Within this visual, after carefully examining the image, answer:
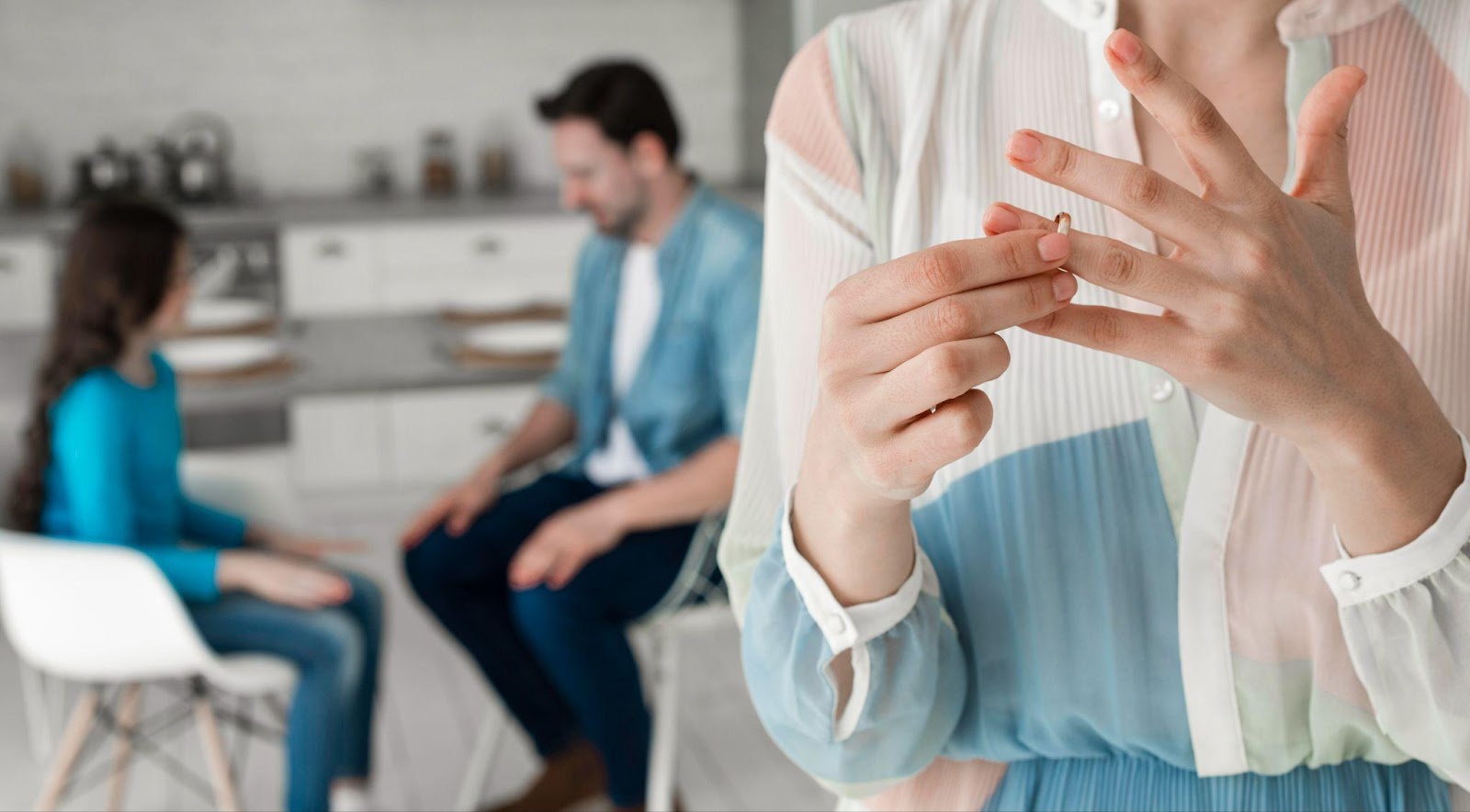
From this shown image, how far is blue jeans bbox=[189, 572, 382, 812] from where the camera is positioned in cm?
195

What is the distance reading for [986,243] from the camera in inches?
22.6

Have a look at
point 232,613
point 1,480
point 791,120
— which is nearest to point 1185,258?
point 791,120

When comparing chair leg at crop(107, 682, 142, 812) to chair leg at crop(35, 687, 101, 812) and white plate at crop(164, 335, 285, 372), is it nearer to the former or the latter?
chair leg at crop(35, 687, 101, 812)

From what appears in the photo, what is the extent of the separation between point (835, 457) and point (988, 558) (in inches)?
7.0

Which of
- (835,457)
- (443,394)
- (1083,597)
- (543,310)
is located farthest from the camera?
(443,394)

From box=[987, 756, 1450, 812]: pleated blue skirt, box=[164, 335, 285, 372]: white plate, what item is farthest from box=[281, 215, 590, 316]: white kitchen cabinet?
box=[987, 756, 1450, 812]: pleated blue skirt

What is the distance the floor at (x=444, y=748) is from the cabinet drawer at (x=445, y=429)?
1.00 meters

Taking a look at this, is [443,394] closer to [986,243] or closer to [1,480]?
[1,480]

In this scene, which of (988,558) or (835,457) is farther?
(988,558)

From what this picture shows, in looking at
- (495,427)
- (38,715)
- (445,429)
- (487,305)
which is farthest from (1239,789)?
(445,429)

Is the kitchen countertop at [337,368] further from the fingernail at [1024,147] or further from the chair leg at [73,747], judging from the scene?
the fingernail at [1024,147]

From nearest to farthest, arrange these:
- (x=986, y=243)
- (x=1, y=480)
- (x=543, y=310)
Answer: (x=986, y=243)
(x=1, y=480)
(x=543, y=310)

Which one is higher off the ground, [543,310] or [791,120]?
[791,120]

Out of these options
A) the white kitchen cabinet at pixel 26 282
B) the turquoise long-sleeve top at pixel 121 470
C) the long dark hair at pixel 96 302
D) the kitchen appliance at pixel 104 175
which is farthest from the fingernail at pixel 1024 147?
the kitchen appliance at pixel 104 175
